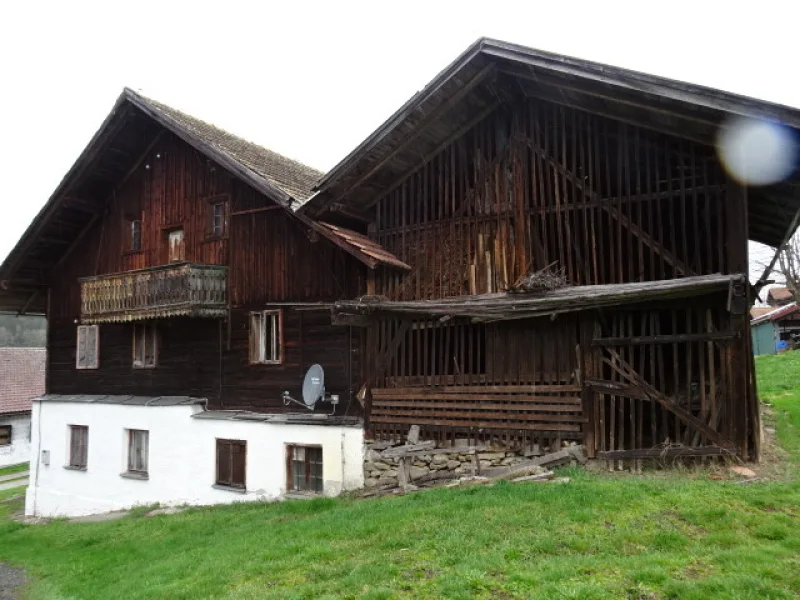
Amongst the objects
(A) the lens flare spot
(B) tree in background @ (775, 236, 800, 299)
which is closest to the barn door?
(A) the lens flare spot

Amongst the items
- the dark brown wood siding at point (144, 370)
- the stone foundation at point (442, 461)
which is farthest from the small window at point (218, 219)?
the stone foundation at point (442, 461)

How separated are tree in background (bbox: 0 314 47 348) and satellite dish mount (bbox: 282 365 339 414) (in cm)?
6443

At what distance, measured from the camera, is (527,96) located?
11.9 meters

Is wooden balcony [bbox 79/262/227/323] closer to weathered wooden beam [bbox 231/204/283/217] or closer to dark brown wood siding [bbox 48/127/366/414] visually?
dark brown wood siding [bbox 48/127/366/414]

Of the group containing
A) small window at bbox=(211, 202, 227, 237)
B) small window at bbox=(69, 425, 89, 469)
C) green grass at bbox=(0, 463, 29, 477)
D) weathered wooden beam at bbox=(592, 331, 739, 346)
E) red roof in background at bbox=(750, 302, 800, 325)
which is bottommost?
green grass at bbox=(0, 463, 29, 477)

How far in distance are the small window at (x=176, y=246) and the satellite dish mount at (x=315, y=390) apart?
576 centimetres

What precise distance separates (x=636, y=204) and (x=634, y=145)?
1137mm

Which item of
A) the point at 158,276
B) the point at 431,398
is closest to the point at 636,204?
the point at 431,398

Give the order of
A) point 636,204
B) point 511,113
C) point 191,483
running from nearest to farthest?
point 636,204
point 511,113
point 191,483

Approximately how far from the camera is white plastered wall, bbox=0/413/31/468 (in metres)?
31.7

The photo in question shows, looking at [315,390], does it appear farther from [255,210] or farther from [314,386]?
[255,210]

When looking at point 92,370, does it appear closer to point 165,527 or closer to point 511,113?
point 165,527

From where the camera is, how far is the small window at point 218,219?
53.3 feet

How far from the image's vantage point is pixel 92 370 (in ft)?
61.3
